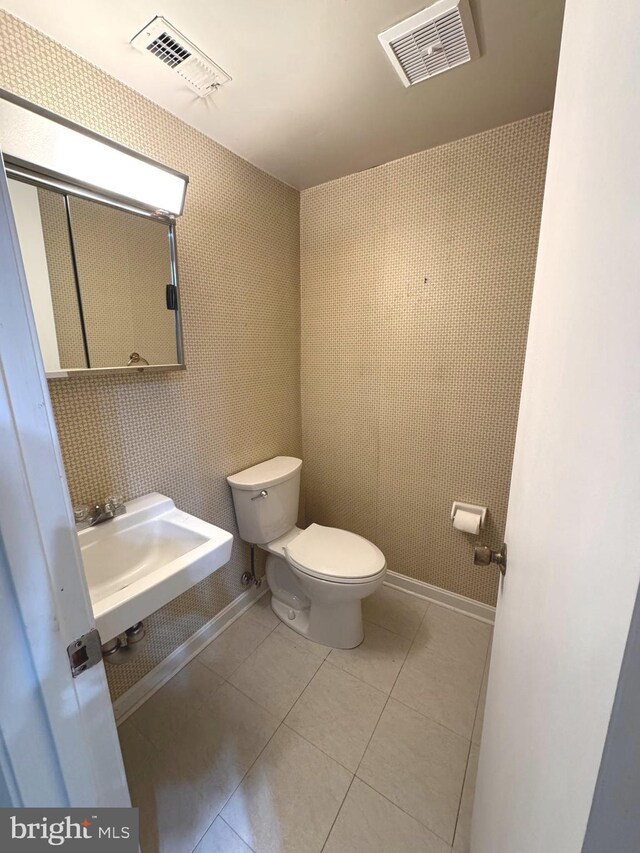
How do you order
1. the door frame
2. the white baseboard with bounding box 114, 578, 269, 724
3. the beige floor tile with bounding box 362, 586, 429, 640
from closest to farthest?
the door frame → the white baseboard with bounding box 114, 578, 269, 724 → the beige floor tile with bounding box 362, 586, 429, 640

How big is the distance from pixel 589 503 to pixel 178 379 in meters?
1.41

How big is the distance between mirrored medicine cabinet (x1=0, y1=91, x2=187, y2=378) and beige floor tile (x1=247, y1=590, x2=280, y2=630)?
137cm

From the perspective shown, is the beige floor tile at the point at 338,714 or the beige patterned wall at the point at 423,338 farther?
the beige patterned wall at the point at 423,338

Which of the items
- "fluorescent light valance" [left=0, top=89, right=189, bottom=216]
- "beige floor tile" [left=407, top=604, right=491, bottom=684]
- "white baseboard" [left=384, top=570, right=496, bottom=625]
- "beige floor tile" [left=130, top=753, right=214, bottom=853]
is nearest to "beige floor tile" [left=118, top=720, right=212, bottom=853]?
"beige floor tile" [left=130, top=753, right=214, bottom=853]

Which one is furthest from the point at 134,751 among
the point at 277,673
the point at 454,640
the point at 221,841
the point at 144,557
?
the point at 454,640

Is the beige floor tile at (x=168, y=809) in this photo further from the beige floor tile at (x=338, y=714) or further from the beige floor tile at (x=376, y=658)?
the beige floor tile at (x=376, y=658)

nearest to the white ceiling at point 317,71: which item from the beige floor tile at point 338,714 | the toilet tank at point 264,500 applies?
the toilet tank at point 264,500

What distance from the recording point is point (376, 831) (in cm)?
100

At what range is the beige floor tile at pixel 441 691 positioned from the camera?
1310 mm

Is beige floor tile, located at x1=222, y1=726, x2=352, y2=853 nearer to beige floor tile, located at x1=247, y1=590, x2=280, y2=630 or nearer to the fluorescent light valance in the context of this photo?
beige floor tile, located at x1=247, y1=590, x2=280, y2=630

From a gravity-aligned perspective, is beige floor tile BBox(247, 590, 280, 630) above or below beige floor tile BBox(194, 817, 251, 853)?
above

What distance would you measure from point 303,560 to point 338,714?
0.58 meters

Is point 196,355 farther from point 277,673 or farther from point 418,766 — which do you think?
point 418,766

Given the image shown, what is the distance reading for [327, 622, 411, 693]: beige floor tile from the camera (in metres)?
1.47
